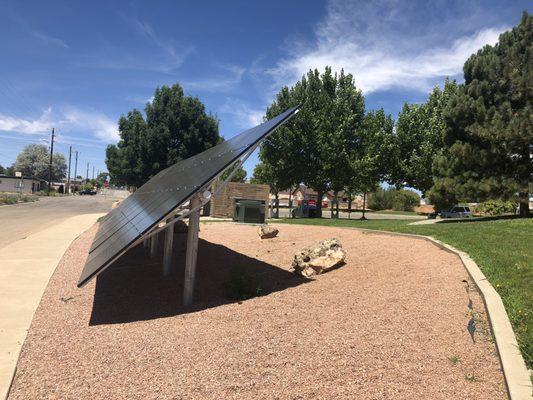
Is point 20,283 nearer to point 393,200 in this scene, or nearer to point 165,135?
point 165,135

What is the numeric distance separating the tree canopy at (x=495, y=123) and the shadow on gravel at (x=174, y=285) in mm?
Answer: 11426

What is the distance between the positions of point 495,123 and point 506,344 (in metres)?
14.1

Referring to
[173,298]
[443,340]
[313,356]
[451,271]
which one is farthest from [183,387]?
[451,271]

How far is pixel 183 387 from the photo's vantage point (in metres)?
4.45

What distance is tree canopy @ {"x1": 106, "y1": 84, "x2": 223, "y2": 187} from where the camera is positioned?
3516cm

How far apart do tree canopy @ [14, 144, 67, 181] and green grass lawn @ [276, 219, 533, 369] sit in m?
135

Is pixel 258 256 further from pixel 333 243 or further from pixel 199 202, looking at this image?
pixel 199 202

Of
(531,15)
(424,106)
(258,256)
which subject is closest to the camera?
(258,256)

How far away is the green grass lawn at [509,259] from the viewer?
5.46m

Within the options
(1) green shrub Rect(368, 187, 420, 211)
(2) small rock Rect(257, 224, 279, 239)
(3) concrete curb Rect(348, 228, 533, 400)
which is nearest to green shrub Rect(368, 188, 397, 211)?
(1) green shrub Rect(368, 187, 420, 211)

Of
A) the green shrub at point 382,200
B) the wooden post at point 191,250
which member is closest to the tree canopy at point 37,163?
the green shrub at point 382,200

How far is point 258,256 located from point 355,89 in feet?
80.4

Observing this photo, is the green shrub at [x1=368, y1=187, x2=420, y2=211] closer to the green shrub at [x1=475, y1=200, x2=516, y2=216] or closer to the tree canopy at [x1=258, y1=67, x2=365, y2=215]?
the green shrub at [x1=475, y1=200, x2=516, y2=216]

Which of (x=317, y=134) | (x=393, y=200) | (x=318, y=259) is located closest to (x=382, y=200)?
(x=393, y=200)
